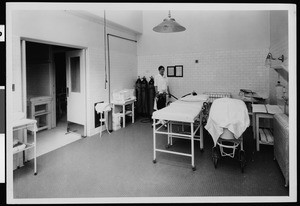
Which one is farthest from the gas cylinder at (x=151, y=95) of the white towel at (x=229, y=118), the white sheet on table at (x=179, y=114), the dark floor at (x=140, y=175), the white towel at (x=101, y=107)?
the white towel at (x=229, y=118)

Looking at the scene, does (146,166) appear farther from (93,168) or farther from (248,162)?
(248,162)

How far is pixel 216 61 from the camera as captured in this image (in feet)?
20.0

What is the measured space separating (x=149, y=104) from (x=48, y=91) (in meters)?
3.02

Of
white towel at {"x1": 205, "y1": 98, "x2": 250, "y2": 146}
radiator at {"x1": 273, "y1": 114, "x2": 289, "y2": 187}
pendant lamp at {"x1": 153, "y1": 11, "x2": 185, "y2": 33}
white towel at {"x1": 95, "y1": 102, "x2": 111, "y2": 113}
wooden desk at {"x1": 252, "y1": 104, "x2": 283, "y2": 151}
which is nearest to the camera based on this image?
radiator at {"x1": 273, "y1": 114, "x2": 289, "y2": 187}

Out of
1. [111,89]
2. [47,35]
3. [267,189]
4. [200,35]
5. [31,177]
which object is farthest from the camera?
[200,35]

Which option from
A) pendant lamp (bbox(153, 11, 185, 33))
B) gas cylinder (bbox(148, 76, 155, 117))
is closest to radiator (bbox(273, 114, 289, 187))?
pendant lamp (bbox(153, 11, 185, 33))

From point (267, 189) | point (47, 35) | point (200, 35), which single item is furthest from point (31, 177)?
point (200, 35)

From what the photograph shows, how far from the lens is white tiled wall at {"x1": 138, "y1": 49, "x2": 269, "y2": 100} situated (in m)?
5.66

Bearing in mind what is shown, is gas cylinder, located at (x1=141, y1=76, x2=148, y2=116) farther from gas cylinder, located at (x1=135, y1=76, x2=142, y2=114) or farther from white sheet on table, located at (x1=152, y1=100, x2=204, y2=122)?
white sheet on table, located at (x1=152, y1=100, x2=204, y2=122)

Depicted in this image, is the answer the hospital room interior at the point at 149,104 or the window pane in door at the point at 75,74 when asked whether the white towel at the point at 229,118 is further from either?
the window pane in door at the point at 75,74

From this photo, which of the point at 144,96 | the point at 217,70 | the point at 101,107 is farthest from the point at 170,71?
the point at 101,107

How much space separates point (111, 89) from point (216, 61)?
3203 mm

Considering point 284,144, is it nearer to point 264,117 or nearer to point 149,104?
point 264,117

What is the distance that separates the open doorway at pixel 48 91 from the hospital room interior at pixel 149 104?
0.11 ft
